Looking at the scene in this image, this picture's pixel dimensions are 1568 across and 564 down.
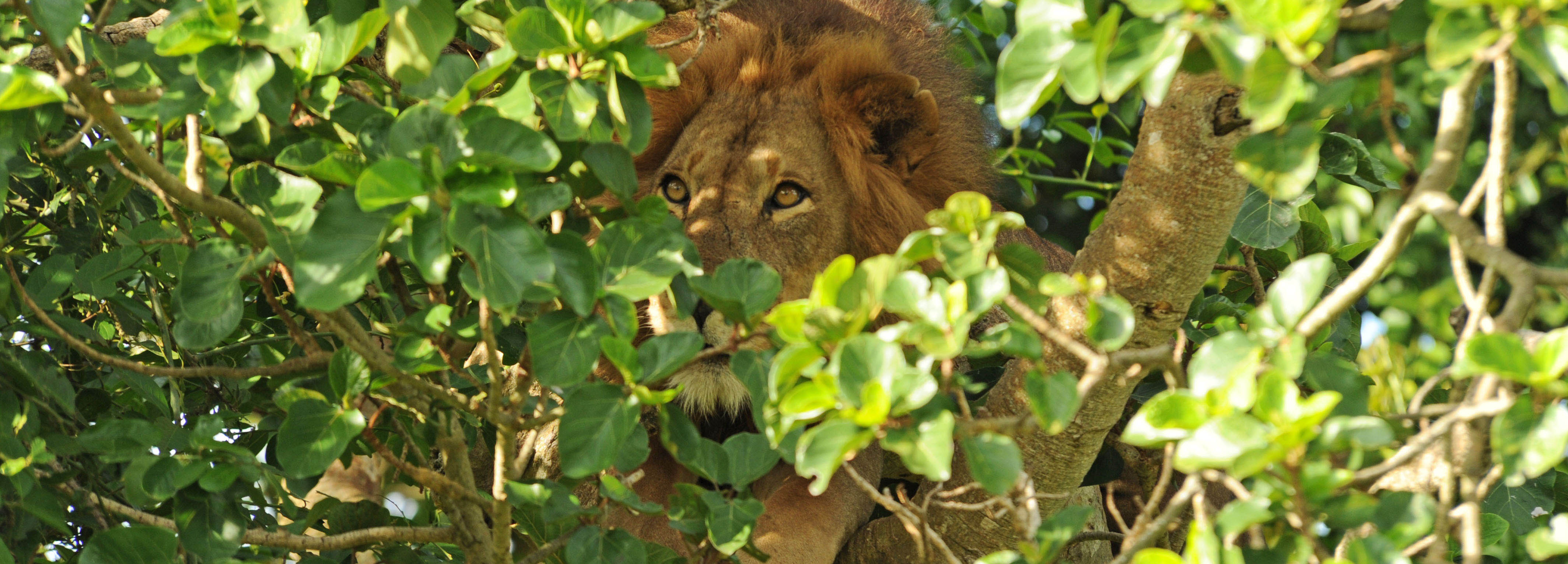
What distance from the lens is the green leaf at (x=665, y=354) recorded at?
1.44 meters

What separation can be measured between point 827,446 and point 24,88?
3.03 ft

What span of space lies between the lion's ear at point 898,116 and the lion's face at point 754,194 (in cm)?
14

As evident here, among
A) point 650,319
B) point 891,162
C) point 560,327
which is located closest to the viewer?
point 560,327

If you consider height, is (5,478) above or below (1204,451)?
below

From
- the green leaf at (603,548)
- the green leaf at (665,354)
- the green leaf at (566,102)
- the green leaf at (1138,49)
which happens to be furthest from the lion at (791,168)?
the green leaf at (1138,49)

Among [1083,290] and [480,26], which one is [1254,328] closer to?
[1083,290]

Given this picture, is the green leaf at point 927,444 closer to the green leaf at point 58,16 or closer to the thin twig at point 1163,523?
A: the thin twig at point 1163,523

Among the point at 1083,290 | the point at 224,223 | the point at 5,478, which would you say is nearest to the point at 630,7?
the point at 1083,290

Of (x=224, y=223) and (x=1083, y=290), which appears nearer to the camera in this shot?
(x=1083, y=290)

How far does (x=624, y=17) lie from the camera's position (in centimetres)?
134

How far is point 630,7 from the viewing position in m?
1.34

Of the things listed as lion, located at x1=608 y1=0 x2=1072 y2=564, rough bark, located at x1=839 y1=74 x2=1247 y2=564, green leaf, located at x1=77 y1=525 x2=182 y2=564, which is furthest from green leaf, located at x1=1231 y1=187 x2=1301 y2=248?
green leaf, located at x1=77 y1=525 x2=182 y2=564

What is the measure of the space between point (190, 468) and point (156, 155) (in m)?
0.42

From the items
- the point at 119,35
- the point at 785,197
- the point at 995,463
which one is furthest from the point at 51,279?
the point at 995,463
